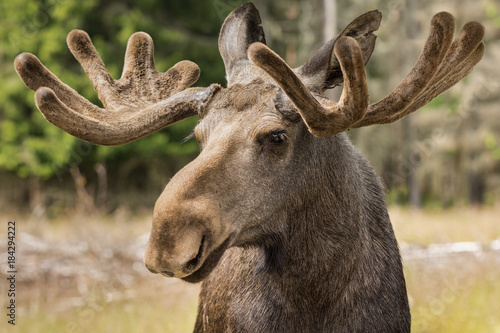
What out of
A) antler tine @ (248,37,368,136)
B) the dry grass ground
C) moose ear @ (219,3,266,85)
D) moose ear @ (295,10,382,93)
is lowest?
the dry grass ground

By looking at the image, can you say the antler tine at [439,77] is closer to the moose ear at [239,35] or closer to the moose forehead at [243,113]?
the moose forehead at [243,113]

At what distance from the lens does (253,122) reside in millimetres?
2834

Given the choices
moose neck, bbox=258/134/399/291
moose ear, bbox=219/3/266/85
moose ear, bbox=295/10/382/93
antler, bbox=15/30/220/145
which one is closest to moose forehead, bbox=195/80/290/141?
antler, bbox=15/30/220/145

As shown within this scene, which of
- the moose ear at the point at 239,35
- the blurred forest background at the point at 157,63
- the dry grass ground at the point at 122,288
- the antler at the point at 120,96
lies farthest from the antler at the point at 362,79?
the blurred forest background at the point at 157,63

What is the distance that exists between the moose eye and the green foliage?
39.8 ft

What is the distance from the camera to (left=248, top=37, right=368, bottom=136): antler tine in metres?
2.43

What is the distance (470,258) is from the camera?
29.1 ft

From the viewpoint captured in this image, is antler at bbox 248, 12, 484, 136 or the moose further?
the moose

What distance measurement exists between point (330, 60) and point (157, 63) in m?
11.9

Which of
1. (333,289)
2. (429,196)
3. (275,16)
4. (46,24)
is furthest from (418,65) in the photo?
(429,196)

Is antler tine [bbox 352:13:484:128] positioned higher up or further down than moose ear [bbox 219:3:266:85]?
further down

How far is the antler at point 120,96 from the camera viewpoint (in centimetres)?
309

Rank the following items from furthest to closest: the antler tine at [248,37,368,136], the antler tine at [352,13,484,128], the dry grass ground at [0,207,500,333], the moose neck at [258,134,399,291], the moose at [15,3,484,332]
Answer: the dry grass ground at [0,207,500,333]
the moose neck at [258,134,399,291]
the antler tine at [352,13,484,128]
the moose at [15,3,484,332]
the antler tine at [248,37,368,136]

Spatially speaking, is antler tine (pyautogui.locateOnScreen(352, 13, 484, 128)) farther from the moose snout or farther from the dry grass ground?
the dry grass ground
